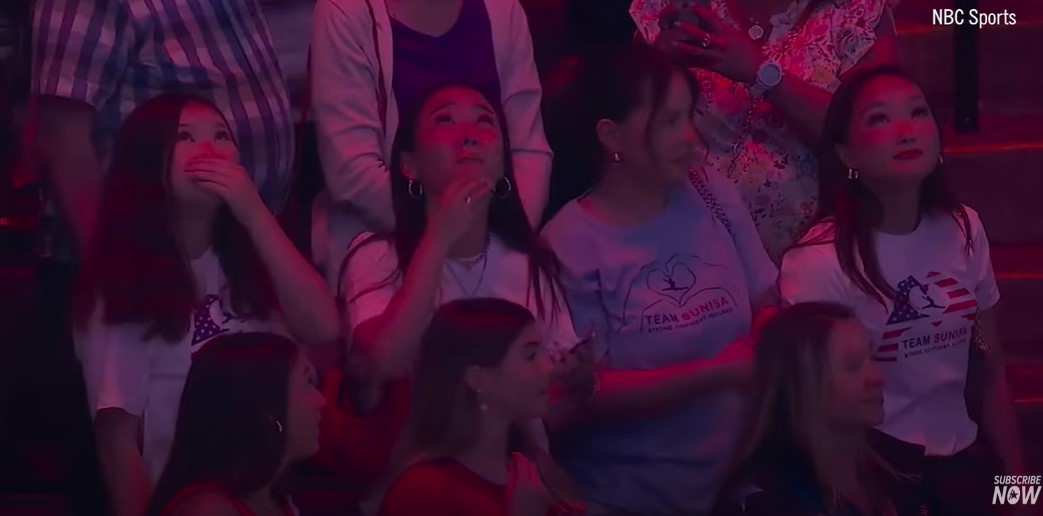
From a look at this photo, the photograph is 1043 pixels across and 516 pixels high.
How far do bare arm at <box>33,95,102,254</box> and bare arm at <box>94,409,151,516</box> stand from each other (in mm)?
273

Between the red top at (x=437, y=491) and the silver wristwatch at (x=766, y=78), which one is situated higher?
the silver wristwatch at (x=766, y=78)

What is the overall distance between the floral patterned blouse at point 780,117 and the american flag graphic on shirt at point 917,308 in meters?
0.20

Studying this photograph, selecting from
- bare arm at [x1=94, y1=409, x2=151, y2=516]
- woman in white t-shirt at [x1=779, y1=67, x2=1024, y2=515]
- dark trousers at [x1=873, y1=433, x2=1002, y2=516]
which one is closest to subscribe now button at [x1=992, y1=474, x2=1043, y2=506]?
dark trousers at [x1=873, y1=433, x2=1002, y2=516]

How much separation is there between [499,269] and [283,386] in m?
0.38

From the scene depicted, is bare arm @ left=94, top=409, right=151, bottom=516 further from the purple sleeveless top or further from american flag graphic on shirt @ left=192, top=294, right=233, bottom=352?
the purple sleeveless top

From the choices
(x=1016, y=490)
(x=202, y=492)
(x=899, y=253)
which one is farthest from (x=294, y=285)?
(x=1016, y=490)

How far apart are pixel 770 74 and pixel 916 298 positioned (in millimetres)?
433

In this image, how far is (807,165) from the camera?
2.62m

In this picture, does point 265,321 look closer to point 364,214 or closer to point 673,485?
point 364,214

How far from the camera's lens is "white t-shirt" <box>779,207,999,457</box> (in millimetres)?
2607

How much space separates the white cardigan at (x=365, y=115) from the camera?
2500mm

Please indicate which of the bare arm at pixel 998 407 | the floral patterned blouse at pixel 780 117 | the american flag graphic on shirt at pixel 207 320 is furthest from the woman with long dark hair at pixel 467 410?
the bare arm at pixel 998 407

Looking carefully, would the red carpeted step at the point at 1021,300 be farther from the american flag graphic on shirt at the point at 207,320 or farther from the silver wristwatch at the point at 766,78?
the american flag graphic on shirt at the point at 207,320

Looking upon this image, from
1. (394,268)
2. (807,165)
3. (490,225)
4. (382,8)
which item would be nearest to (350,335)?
(394,268)
